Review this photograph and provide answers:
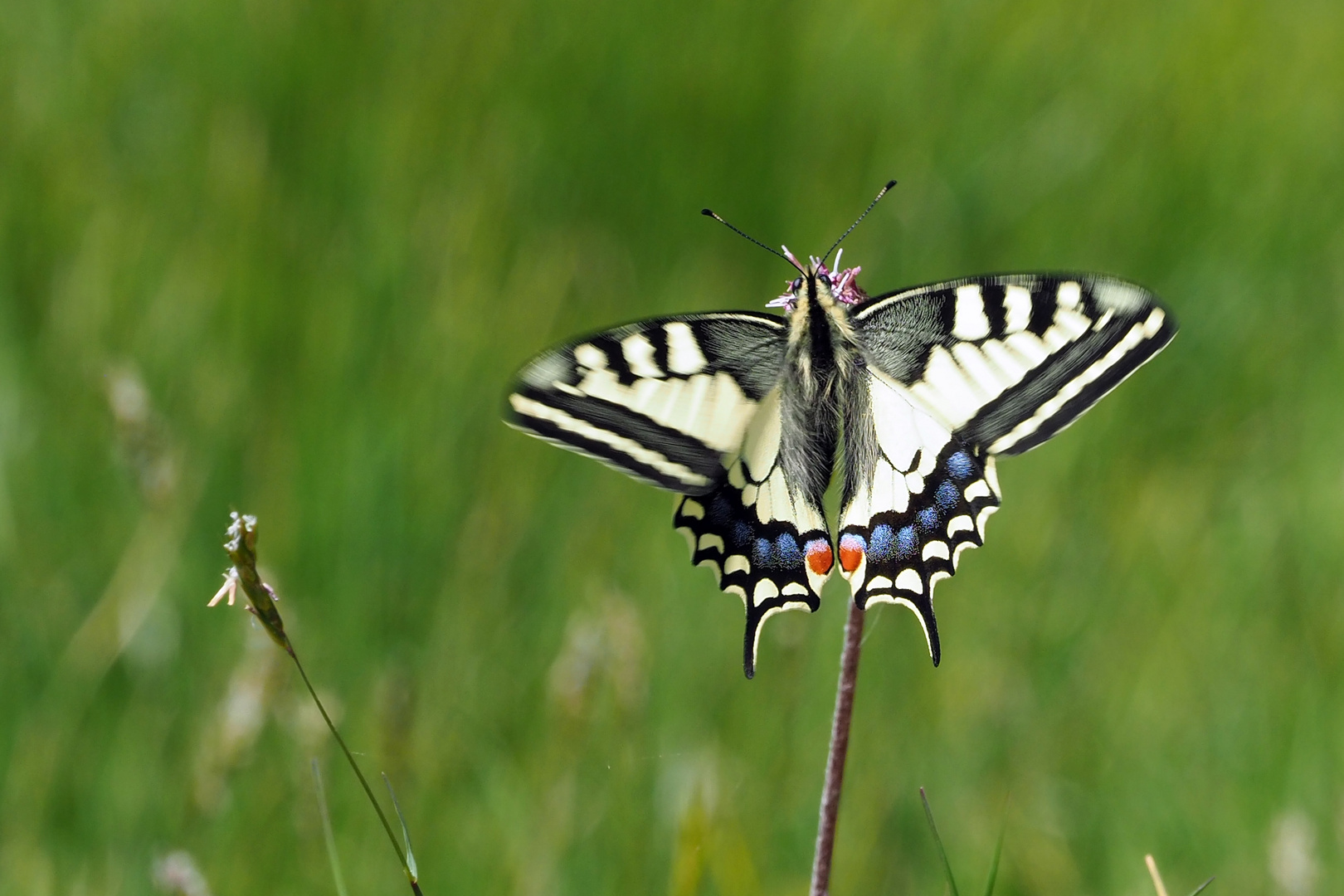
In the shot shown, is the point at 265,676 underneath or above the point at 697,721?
underneath

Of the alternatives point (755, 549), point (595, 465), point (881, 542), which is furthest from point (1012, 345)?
point (595, 465)

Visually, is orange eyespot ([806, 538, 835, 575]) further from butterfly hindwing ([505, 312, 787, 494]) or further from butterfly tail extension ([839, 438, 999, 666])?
butterfly hindwing ([505, 312, 787, 494])

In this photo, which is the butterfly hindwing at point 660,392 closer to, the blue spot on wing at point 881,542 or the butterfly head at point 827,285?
the butterfly head at point 827,285

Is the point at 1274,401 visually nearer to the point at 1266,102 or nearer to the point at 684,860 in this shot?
the point at 1266,102

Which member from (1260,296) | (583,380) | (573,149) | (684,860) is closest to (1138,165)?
(1260,296)

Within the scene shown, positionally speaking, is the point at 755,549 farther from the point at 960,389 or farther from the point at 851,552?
the point at 960,389

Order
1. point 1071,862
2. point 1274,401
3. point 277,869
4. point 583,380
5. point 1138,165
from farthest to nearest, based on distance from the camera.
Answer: point 1138,165 → point 1274,401 → point 1071,862 → point 277,869 → point 583,380

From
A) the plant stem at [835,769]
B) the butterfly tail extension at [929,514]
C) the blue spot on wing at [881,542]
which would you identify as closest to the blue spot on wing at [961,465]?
the butterfly tail extension at [929,514]
